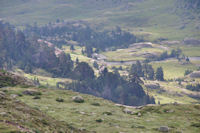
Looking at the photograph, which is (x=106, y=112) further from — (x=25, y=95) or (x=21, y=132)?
(x=21, y=132)

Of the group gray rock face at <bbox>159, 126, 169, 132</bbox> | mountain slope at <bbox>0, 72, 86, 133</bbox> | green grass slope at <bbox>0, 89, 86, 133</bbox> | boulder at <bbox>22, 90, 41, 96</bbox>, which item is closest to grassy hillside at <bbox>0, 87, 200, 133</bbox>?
boulder at <bbox>22, 90, 41, 96</bbox>

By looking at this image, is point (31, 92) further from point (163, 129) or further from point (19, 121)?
point (19, 121)

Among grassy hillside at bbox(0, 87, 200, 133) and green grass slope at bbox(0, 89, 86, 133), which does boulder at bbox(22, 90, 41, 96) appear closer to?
grassy hillside at bbox(0, 87, 200, 133)

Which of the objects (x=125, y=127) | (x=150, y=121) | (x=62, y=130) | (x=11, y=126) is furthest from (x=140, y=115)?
(x=11, y=126)

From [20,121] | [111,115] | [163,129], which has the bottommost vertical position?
[163,129]

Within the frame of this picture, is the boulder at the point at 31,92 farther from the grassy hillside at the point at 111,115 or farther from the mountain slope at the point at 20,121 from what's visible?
the mountain slope at the point at 20,121

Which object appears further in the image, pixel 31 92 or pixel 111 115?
pixel 31 92

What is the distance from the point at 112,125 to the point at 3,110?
15.5 meters

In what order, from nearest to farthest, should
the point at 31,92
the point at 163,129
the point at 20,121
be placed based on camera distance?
the point at 20,121, the point at 163,129, the point at 31,92

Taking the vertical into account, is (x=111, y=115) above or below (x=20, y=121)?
below

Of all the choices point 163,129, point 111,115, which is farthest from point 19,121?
point 111,115

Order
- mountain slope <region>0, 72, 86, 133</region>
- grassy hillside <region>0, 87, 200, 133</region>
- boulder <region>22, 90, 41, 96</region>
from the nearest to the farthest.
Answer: mountain slope <region>0, 72, 86, 133</region> < grassy hillside <region>0, 87, 200, 133</region> < boulder <region>22, 90, 41, 96</region>

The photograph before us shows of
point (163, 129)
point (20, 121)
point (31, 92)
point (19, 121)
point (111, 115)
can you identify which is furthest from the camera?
point (31, 92)

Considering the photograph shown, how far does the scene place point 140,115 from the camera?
1885 inches
